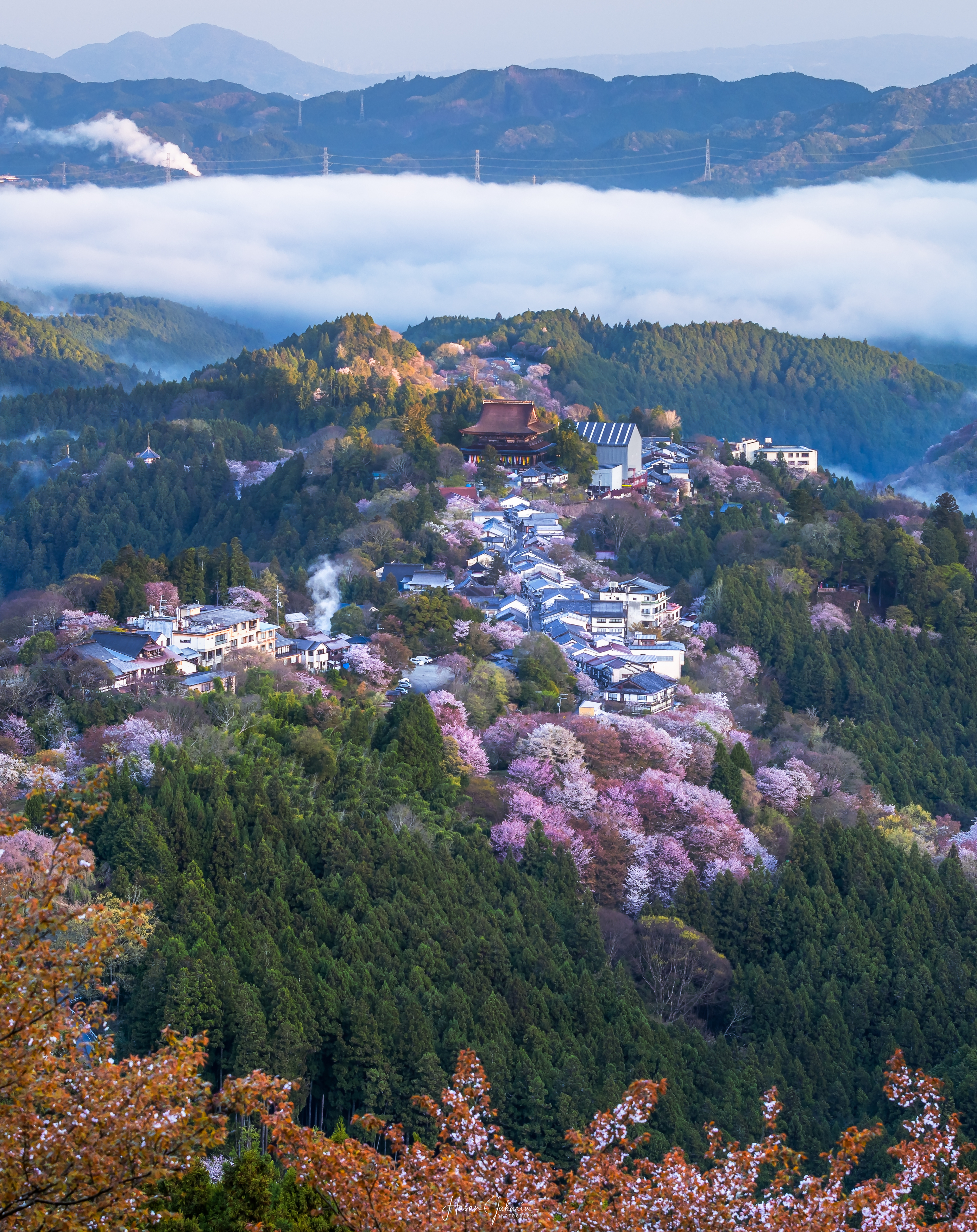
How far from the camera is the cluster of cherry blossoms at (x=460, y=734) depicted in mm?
40781

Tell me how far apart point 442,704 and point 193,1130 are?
1237 inches

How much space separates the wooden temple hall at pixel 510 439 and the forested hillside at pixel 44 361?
52.6 m

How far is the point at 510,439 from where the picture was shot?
6675cm

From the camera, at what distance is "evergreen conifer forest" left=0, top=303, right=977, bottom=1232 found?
88.6ft

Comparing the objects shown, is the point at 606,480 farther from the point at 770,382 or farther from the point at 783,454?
the point at 770,382

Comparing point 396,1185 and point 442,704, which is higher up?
point 396,1185

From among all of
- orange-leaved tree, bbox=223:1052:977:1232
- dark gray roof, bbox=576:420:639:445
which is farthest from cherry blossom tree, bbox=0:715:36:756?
dark gray roof, bbox=576:420:639:445

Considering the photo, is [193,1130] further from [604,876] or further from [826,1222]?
[604,876]

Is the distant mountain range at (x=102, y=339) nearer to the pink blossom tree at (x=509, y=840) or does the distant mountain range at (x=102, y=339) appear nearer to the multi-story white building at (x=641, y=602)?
the multi-story white building at (x=641, y=602)

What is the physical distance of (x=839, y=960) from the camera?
34.7 m

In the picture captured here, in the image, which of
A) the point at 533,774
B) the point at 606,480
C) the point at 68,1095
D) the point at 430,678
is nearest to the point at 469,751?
the point at 533,774

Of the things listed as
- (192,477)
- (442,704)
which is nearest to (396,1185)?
(442,704)

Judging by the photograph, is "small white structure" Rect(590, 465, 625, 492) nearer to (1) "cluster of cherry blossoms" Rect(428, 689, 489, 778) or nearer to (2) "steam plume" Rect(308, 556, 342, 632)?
(2) "steam plume" Rect(308, 556, 342, 632)

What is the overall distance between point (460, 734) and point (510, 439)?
27.4m
